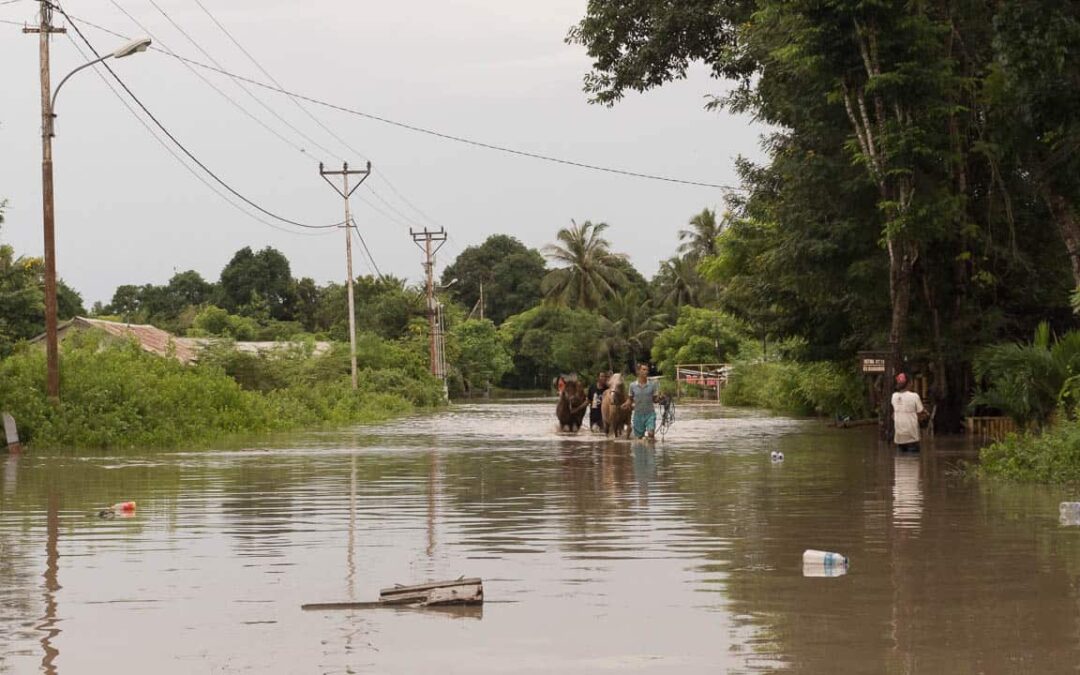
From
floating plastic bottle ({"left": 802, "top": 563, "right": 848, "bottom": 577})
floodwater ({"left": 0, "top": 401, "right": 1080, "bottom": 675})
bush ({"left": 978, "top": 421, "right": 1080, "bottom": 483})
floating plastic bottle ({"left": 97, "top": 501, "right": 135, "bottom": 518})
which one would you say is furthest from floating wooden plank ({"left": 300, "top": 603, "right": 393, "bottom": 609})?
bush ({"left": 978, "top": 421, "right": 1080, "bottom": 483})

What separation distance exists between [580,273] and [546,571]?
294 feet

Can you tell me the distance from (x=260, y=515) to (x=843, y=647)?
889 cm

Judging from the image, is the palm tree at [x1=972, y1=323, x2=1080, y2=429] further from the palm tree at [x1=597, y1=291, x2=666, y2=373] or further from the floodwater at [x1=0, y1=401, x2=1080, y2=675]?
the palm tree at [x1=597, y1=291, x2=666, y2=373]

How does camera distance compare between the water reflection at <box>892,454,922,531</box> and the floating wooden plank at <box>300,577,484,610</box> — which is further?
the water reflection at <box>892,454,922,531</box>

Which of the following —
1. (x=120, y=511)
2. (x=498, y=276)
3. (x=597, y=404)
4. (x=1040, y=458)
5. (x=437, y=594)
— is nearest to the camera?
(x=437, y=594)

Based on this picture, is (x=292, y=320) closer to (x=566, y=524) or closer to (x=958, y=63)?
(x=958, y=63)

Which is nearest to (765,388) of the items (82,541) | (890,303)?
(890,303)

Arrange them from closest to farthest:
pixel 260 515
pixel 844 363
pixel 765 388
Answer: pixel 260 515
pixel 844 363
pixel 765 388

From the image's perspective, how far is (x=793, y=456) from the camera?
2603 cm

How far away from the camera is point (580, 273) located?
331 feet

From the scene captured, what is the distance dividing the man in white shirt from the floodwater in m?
2.57

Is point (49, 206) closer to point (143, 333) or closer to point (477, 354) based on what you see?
point (143, 333)

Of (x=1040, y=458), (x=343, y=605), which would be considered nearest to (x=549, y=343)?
(x=1040, y=458)

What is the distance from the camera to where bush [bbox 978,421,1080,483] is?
1830cm
